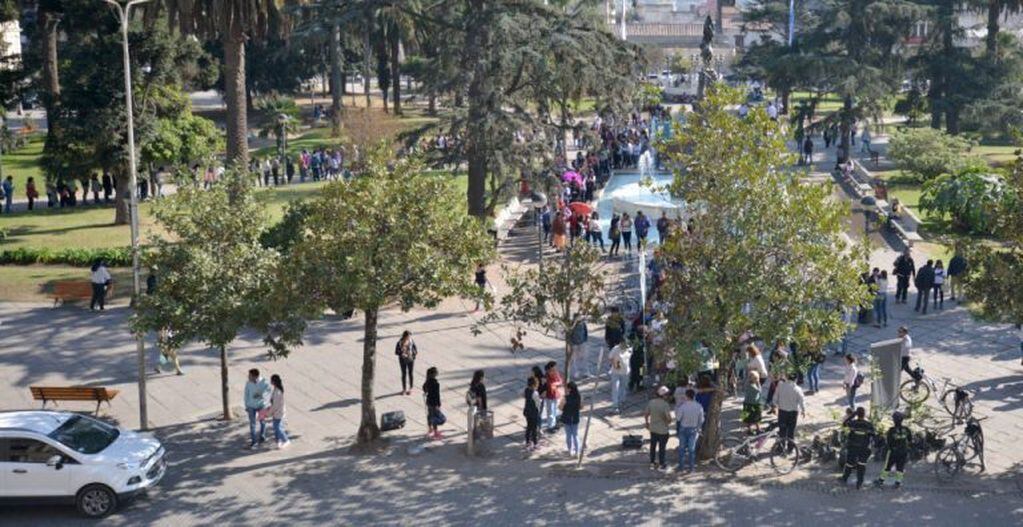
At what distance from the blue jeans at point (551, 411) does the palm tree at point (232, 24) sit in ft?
47.7

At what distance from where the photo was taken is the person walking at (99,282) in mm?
25750

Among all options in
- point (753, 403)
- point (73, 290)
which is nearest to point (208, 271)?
point (753, 403)

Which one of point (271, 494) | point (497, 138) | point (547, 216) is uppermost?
point (497, 138)

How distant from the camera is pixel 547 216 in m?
32.8

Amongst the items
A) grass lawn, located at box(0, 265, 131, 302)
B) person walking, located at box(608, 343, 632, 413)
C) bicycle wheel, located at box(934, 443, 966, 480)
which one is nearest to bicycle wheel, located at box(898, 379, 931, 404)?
bicycle wheel, located at box(934, 443, 966, 480)

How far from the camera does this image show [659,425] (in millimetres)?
16594

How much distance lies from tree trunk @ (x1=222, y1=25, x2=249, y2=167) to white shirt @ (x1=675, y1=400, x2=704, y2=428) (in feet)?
59.0

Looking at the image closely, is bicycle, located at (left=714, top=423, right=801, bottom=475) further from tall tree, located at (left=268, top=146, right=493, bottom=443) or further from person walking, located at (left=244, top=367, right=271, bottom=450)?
person walking, located at (left=244, top=367, right=271, bottom=450)

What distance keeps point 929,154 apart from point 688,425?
28.3 meters

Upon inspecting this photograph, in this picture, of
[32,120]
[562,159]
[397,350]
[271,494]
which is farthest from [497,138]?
[32,120]

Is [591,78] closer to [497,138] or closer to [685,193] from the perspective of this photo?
[497,138]

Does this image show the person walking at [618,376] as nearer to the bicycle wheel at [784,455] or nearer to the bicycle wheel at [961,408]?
the bicycle wheel at [784,455]

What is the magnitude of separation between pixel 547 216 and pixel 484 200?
12.3 feet

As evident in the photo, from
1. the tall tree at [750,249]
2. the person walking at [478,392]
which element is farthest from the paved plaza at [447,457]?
the tall tree at [750,249]
